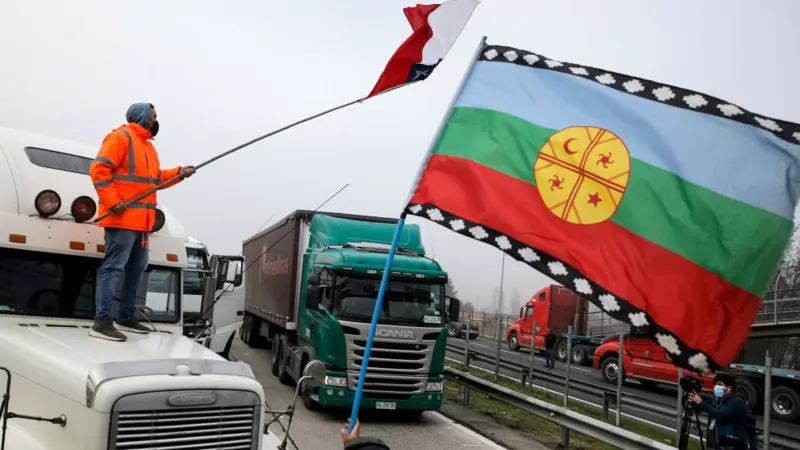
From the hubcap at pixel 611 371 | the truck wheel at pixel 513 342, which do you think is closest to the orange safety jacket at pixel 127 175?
the hubcap at pixel 611 371

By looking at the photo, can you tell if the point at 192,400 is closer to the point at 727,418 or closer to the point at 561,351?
the point at 727,418

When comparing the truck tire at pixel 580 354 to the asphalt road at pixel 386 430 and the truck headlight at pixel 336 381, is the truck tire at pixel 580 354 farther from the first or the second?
the truck headlight at pixel 336 381

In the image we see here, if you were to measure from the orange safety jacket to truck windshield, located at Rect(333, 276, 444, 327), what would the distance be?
21.1 feet

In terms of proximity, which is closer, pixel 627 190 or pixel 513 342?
pixel 627 190

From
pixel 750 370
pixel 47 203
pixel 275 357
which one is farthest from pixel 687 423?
pixel 750 370

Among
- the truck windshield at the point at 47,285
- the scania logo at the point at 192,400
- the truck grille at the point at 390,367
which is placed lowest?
the truck grille at the point at 390,367

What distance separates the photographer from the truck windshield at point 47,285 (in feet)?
16.8

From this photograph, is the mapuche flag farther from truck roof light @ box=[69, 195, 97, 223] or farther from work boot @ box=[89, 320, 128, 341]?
truck roof light @ box=[69, 195, 97, 223]

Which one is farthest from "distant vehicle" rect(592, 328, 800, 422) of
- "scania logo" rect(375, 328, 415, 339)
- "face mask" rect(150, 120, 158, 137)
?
"face mask" rect(150, 120, 158, 137)

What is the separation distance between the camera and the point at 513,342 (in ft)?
115

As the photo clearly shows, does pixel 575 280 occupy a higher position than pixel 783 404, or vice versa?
pixel 575 280

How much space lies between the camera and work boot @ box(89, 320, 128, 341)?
4984 mm

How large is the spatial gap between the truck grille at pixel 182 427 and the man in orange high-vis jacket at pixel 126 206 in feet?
4.40

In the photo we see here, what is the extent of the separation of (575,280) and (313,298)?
8.73m
